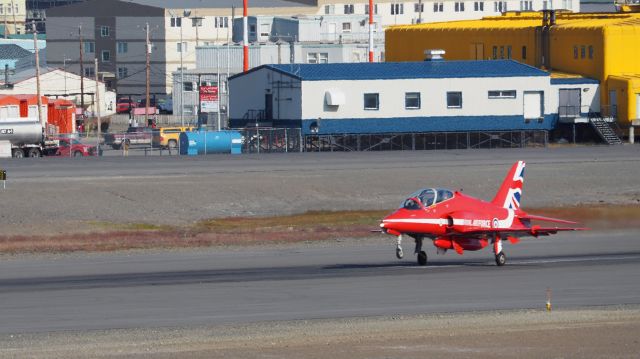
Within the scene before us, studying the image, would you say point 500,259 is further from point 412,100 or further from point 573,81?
point 573,81

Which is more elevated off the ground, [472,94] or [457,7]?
[457,7]

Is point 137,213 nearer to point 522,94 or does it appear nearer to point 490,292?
point 490,292

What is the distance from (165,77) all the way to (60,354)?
13196 cm

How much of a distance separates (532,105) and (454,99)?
5772mm

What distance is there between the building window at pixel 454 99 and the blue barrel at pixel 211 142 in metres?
15.2

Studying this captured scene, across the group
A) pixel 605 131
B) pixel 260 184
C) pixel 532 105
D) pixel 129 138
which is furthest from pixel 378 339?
pixel 129 138

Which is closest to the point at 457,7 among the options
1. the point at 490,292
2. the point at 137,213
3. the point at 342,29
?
the point at 342,29

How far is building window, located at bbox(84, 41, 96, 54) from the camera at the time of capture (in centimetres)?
15525

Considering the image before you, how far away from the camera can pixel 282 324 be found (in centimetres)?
2916

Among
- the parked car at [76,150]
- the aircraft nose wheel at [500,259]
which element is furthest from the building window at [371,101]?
the aircraft nose wheel at [500,259]

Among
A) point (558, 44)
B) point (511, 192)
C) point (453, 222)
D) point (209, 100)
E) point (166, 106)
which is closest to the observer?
point (453, 222)

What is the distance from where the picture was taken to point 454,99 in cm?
8731

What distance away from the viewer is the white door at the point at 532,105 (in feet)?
289

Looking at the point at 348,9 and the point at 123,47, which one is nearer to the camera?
the point at 123,47
